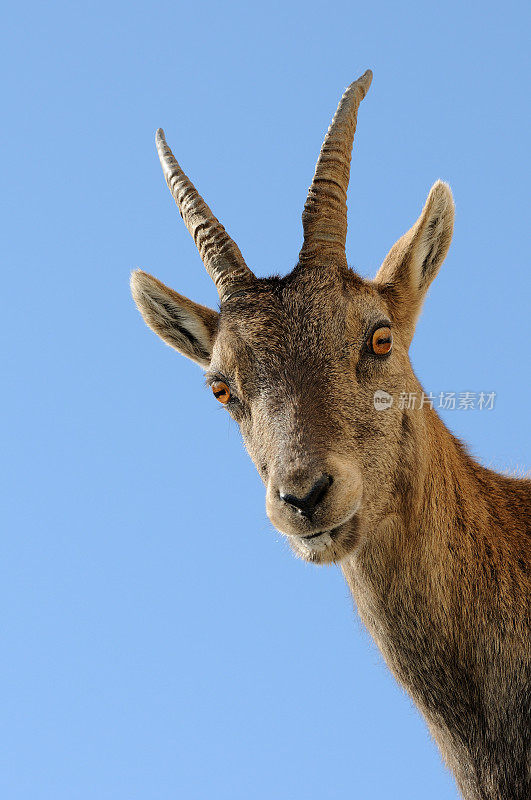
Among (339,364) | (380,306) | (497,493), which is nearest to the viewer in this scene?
(339,364)

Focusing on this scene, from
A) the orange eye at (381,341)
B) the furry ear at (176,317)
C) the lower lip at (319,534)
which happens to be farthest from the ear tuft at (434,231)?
the lower lip at (319,534)

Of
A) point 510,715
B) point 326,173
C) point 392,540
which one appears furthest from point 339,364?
point 510,715

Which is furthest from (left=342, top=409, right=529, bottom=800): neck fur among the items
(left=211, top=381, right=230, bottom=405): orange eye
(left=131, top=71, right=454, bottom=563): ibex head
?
(left=211, top=381, right=230, bottom=405): orange eye

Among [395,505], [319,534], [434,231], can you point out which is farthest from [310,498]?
[434,231]

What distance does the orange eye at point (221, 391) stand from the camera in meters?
7.61

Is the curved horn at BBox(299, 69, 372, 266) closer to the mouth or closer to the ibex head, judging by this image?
the ibex head

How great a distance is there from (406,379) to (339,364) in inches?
26.5

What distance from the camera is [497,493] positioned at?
320 inches

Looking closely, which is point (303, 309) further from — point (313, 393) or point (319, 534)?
point (319, 534)

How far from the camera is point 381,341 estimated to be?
7246 mm

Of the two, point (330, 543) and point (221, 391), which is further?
point (221, 391)

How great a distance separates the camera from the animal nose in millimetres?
6191

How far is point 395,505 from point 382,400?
2.61 feet

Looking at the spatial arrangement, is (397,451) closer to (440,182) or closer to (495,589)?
(495,589)
